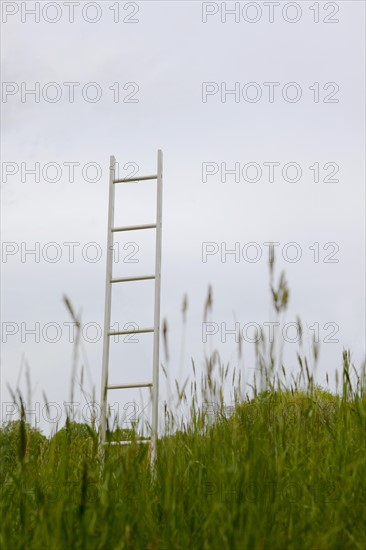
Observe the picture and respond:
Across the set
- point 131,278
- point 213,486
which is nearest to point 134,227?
point 131,278

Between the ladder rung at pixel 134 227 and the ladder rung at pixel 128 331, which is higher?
the ladder rung at pixel 134 227

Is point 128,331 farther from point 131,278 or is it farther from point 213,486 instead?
point 213,486

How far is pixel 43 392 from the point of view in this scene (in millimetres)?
2834

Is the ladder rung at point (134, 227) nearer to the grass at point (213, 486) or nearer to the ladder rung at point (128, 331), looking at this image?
the ladder rung at point (128, 331)

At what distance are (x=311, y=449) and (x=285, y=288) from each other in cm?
71

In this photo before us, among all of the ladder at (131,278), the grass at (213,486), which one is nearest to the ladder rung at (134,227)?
the ladder at (131,278)

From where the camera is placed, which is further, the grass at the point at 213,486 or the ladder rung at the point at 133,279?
the ladder rung at the point at 133,279

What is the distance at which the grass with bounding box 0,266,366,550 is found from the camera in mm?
2428

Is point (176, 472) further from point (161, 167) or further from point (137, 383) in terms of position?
point (161, 167)

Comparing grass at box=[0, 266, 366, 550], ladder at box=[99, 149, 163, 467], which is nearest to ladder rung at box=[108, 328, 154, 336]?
ladder at box=[99, 149, 163, 467]

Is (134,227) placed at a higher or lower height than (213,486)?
higher

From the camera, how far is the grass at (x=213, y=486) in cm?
243

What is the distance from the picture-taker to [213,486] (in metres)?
2.82

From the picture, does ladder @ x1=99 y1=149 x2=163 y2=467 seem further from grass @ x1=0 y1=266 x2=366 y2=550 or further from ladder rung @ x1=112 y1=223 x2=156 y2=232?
grass @ x1=0 y1=266 x2=366 y2=550
